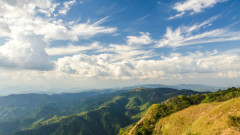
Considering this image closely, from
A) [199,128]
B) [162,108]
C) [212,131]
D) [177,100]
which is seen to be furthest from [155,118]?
[212,131]

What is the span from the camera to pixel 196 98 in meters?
129

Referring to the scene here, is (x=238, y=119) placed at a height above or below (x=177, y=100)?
above

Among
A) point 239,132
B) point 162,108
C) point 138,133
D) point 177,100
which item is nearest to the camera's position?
point 239,132

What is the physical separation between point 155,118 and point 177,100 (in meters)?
40.0

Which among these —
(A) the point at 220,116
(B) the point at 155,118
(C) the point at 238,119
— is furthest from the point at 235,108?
(B) the point at 155,118

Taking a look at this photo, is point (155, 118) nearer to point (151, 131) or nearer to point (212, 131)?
point (151, 131)

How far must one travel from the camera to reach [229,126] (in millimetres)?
40250

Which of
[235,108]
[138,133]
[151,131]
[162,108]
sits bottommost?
[138,133]

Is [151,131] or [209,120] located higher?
[209,120]

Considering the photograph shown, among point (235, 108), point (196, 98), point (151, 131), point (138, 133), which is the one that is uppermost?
point (235, 108)

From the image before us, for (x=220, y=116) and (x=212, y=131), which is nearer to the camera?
(x=212, y=131)

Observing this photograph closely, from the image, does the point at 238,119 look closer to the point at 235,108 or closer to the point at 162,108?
the point at 235,108

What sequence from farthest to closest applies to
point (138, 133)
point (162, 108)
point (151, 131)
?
point (162, 108) < point (138, 133) < point (151, 131)

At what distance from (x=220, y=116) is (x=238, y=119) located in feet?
25.6
